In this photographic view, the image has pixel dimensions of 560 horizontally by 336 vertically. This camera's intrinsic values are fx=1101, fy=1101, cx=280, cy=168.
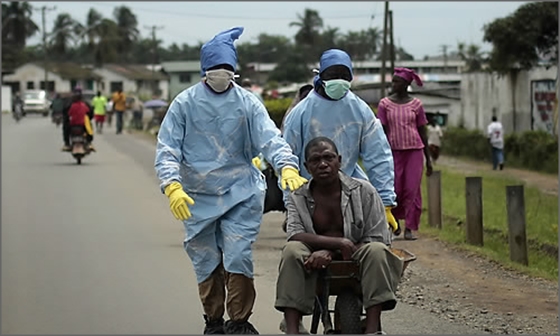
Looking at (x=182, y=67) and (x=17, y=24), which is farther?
(x=17, y=24)

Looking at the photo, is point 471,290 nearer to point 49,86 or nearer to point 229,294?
point 229,294

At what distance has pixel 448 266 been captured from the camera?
10.7m

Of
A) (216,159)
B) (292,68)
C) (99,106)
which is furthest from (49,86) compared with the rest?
(216,159)

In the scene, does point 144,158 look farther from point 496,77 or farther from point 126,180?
point 496,77

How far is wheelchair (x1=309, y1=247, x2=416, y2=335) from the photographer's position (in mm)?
5922

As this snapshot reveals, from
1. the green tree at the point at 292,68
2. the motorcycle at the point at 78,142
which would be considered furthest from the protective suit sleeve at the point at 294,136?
the green tree at the point at 292,68

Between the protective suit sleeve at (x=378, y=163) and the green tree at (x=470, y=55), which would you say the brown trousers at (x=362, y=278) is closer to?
the protective suit sleeve at (x=378, y=163)

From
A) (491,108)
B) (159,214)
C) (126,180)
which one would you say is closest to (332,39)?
(491,108)

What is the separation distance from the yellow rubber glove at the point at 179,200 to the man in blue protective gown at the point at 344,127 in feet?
3.69

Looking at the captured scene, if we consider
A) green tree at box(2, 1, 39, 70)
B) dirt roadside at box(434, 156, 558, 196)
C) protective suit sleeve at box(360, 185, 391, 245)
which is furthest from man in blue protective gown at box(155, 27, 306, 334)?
green tree at box(2, 1, 39, 70)

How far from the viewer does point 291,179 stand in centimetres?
626

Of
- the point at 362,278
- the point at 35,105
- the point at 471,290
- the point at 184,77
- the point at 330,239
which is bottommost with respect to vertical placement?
the point at 471,290

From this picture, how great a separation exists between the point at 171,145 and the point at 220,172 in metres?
0.35

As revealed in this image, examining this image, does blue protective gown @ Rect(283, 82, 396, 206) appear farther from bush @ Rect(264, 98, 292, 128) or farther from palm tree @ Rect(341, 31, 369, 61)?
palm tree @ Rect(341, 31, 369, 61)
